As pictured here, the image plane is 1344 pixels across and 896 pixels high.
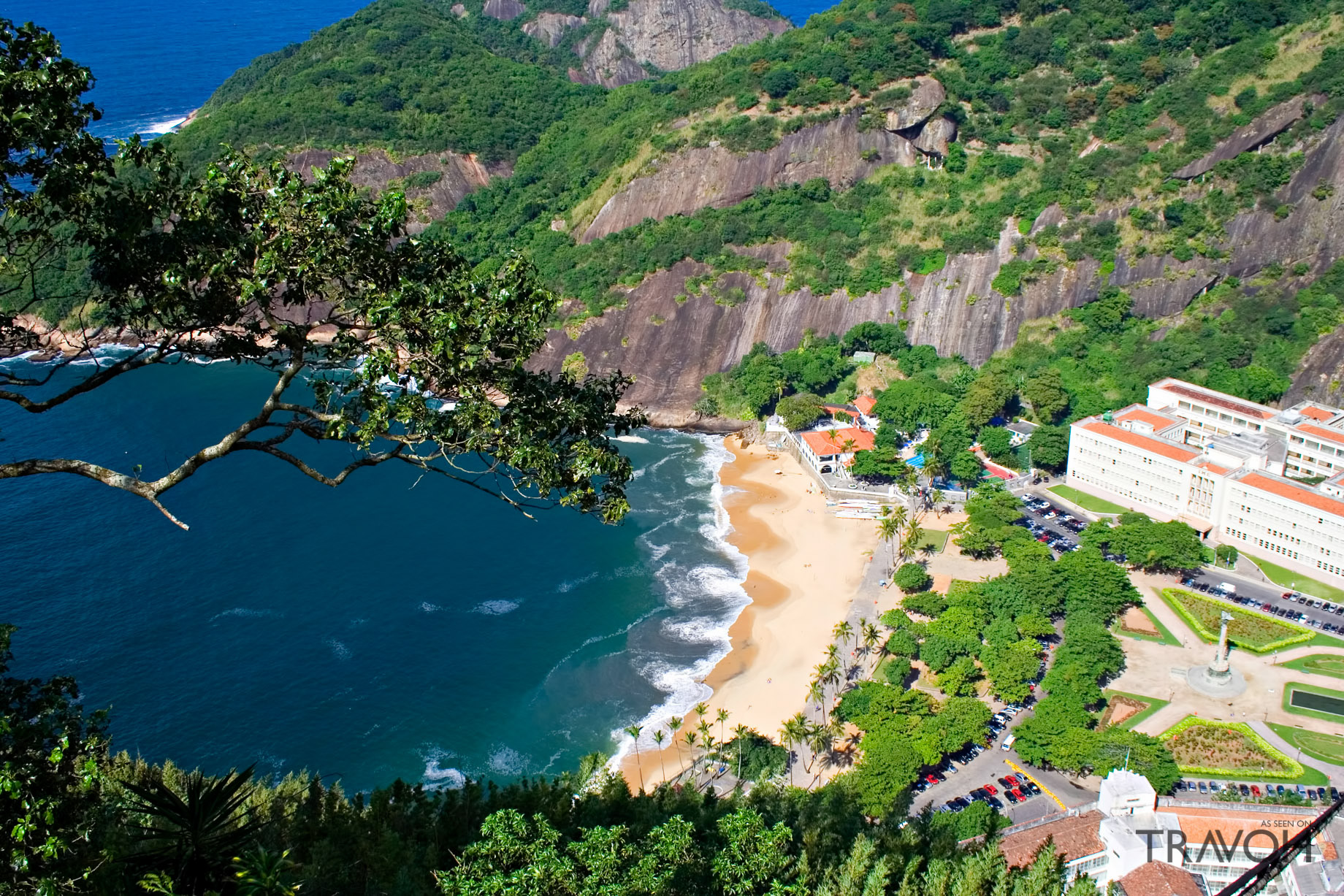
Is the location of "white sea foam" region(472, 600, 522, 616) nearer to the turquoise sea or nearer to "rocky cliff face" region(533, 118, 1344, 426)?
the turquoise sea

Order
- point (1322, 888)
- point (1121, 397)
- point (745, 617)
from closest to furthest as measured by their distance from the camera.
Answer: point (1322, 888) → point (745, 617) → point (1121, 397)

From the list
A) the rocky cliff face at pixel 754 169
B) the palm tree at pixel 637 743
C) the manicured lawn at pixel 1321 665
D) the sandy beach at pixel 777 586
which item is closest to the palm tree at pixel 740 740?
the sandy beach at pixel 777 586

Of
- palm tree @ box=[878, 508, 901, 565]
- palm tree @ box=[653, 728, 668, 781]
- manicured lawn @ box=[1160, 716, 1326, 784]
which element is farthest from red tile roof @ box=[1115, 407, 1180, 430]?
palm tree @ box=[653, 728, 668, 781]

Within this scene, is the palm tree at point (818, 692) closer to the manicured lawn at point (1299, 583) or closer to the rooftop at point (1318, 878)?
the rooftop at point (1318, 878)

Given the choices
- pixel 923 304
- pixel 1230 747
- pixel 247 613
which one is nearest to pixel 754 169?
pixel 923 304

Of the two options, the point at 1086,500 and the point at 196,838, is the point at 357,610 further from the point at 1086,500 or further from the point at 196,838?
the point at 196,838

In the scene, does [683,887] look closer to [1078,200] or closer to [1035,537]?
[1035,537]

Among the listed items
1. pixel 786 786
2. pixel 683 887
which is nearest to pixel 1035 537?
pixel 786 786
